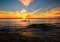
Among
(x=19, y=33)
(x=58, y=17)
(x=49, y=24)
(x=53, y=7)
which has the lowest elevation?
(x=19, y=33)

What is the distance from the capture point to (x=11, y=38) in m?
2.44

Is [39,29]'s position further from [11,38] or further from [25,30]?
[11,38]

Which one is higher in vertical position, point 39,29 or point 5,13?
point 5,13

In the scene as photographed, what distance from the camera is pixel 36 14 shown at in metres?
2.30

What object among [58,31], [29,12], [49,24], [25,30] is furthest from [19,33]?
[58,31]

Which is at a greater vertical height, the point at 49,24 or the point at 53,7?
the point at 53,7

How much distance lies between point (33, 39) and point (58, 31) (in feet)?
2.03

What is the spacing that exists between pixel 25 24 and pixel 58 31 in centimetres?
79

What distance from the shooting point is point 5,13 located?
2.28 m

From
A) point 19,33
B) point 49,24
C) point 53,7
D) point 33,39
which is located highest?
point 53,7

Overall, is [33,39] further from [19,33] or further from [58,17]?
[58,17]

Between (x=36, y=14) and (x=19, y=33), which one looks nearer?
(x=36, y=14)

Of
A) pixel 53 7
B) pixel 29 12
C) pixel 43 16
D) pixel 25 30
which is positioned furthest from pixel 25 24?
pixel 53 7

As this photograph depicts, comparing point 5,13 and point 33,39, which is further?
point 33,39
